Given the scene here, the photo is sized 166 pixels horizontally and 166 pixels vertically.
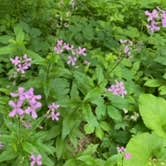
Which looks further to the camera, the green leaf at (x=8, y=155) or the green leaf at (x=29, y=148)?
the green leaf at (x=8, y=155)

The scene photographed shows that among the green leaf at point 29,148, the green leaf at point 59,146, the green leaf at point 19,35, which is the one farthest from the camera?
the green leaf at point 19,35

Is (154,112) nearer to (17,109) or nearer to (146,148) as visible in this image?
(146,148)

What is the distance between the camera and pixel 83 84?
140 inches

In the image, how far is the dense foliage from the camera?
3197 mm

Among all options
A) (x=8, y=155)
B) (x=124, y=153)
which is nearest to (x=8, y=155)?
(x=8, y=155)

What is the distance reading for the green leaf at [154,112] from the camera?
394 cm

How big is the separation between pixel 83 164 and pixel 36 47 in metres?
1.28

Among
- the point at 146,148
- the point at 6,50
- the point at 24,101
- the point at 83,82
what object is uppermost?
the point at 24,101

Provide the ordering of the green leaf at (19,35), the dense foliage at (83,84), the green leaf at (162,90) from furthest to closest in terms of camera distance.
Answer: the green leaf at (162,90), the green leaf at (19,35), the dense foliage at (83,84)

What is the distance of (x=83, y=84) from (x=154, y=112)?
858 millimetres

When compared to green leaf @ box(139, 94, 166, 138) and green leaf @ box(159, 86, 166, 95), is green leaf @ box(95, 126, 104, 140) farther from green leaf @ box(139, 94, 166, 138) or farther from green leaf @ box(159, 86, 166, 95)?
green leaf @ box(159, 86, 166, 95)

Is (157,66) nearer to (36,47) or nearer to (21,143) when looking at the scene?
(36,47)

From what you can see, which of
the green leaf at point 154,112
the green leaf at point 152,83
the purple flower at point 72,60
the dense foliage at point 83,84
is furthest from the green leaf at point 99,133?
the green leaf at point 152,83

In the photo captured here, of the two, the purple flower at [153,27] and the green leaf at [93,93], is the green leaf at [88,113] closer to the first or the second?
the green leaf at [93,93]
